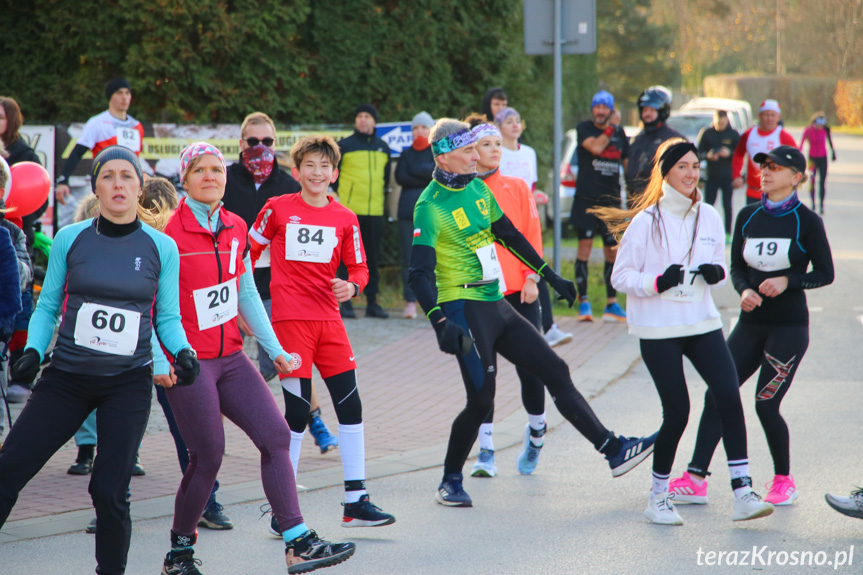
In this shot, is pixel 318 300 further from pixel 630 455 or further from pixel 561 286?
pixel 630 455

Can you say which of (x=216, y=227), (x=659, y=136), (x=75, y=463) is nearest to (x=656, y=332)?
(x=216, y=227)

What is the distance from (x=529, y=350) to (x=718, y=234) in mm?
1170

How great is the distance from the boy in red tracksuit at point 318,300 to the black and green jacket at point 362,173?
5.85 m

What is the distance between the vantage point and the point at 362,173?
37.0ft

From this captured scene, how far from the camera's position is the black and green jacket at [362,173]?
443 inches

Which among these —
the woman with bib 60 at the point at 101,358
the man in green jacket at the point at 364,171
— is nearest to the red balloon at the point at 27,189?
the woman with bib 60 at the point at 101,358

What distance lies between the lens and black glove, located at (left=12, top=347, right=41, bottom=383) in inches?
155

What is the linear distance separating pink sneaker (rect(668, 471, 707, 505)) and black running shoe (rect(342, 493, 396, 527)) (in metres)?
1.61

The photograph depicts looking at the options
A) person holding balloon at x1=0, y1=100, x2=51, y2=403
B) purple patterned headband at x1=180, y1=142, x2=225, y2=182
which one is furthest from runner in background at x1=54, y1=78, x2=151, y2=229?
purple patterned headband at x1=180, y1=142, x2=225, y2=182

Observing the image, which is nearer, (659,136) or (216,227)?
(216,227)

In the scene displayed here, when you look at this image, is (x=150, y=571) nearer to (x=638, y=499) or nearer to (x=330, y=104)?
(x=638, y=499)

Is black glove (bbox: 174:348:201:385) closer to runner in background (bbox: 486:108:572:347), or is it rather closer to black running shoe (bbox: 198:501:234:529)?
black running shoe (bbox: 198:501:234:529)

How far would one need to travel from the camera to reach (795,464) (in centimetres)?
637

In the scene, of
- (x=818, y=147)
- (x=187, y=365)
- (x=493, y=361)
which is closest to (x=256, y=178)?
(x=493, y=361)
